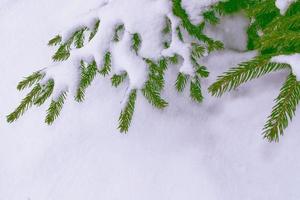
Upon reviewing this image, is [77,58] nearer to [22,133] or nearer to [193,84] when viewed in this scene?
[193,84]

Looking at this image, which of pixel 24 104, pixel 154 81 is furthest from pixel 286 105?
pixel 24 104

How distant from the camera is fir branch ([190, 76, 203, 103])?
1710mm

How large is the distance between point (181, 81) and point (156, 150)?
0.35 metres

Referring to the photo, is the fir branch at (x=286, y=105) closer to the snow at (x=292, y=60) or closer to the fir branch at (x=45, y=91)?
the snow at (x=292, y=60)

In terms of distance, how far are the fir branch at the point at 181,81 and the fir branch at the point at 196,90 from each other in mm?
64

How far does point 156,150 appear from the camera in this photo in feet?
6.17

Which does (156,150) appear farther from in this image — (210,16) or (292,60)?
(292,60)

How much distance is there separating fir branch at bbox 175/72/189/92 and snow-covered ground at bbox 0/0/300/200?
0.34 feet

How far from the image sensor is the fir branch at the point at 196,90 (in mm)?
1710

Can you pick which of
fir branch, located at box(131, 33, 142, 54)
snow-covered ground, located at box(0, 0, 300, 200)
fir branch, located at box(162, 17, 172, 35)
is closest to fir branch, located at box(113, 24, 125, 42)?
fir branch, located at box(131, 33, 142, 54)

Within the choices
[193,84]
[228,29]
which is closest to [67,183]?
[193,84]

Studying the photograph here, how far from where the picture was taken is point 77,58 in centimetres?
179

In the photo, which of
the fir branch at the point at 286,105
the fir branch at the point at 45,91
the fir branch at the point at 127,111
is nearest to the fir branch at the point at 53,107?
the fir branch at the point at 45,91

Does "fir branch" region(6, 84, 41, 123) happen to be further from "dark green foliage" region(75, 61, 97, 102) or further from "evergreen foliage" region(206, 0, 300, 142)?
"evergreen foliage" region(206, 0, 300, 142)
